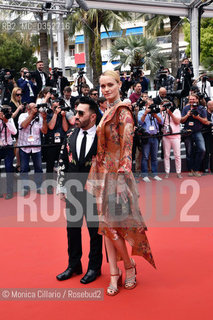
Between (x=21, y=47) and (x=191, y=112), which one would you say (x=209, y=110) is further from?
(x=21, y=47)

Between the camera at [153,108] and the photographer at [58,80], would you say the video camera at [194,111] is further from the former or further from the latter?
the photographer at [58,80]

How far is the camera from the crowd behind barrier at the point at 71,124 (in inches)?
275

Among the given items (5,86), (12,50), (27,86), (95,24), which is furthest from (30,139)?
(12,50)

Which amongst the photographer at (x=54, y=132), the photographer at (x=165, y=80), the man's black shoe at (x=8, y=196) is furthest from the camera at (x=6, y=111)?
the photographer at (x=165, y=80)

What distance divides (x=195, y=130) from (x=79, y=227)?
5.06m

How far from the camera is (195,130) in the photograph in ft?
26.5

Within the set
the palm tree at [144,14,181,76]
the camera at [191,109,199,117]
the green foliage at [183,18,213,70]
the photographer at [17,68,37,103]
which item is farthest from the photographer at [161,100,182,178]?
the green foliage at [183,18,213,70]

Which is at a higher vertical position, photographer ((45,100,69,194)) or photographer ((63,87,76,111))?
photographer ((63,87,76,111))

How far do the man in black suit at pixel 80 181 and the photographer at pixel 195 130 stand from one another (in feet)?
15.6

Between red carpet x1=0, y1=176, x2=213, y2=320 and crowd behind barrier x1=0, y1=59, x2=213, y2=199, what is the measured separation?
7.27ft

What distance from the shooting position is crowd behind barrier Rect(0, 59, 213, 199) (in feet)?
22.9

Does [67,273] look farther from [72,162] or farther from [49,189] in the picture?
[49,189]

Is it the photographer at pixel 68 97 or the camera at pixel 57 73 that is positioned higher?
the camera at pixel 57 73

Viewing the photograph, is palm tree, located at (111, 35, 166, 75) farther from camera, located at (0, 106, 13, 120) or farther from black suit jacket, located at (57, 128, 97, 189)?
black suit jacket, located at (57, 128, 97, 189)
